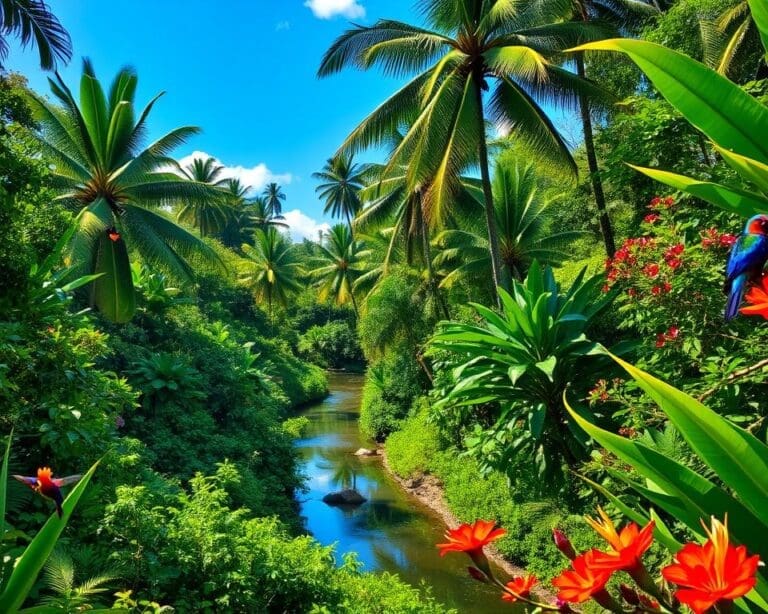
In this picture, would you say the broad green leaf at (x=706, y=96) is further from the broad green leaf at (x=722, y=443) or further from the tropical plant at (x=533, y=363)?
the tropical plant at (x=533, y=363)

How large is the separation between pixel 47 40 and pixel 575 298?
8024 mm

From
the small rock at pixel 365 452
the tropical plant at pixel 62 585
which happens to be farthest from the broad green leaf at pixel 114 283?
the tropical plant at pixel 62 585

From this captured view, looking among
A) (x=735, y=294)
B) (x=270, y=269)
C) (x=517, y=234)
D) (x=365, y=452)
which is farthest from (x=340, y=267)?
(x=735, y=294)

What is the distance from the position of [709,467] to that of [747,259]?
65 cm

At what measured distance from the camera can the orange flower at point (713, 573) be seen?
1.99 ft

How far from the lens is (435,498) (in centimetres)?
1151

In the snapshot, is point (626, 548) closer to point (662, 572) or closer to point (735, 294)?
point (662, 572)

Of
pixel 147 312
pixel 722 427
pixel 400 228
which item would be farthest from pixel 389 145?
pixel 722 427

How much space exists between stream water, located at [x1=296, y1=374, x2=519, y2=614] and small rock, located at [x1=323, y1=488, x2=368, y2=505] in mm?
146

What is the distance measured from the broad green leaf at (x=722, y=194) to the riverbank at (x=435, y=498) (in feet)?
26.7

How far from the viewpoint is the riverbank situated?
8359mm

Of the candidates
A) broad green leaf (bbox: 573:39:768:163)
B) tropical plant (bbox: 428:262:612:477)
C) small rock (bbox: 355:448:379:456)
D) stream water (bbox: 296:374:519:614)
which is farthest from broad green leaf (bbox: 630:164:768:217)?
small rock (bbox: 355:448:379:456)

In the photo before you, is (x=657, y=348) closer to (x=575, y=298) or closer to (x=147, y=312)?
(x=575, y=298)

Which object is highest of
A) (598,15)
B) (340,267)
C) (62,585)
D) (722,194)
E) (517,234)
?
(598,15)
